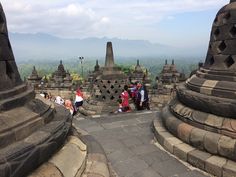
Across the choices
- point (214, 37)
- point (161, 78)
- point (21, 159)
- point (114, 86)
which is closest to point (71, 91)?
point (161, 78)

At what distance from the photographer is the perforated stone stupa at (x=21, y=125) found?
8.99ft

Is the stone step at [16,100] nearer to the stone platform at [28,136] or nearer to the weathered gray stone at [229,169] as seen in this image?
the stone platform at [28,136]

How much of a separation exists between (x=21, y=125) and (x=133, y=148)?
8.58 ft

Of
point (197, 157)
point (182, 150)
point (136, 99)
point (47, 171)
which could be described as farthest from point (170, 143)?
point (136, 99)

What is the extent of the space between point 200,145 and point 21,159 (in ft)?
9.42

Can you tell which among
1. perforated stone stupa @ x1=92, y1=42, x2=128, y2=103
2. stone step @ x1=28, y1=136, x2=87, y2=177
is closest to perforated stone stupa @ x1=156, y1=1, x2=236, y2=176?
stone step @ x1=28, y1=136, x2=87, y2=177

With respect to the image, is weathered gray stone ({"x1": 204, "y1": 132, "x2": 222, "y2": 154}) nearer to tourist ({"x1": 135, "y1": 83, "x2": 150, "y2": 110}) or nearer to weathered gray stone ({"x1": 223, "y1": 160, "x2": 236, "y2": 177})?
weathered gray stone ({"x1": 223, "y1": 160, "x2": 236, "y2": 177})

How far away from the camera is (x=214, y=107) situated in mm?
4582

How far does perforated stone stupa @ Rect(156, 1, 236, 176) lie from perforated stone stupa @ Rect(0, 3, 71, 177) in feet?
6.89

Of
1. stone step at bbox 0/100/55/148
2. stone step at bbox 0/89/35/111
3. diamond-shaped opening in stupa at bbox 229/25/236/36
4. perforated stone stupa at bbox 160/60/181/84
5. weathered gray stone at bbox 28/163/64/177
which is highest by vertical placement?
diamond-shaped opening in stupa at bbox 229/25/236/36

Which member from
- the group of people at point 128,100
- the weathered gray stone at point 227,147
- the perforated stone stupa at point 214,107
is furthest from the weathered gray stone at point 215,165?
the group of people at point 128,100

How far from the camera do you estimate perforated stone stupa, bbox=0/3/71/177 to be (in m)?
2.74

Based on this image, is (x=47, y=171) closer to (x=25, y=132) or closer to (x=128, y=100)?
(x=25, y=132)

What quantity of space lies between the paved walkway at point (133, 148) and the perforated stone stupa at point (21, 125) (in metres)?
1.26
